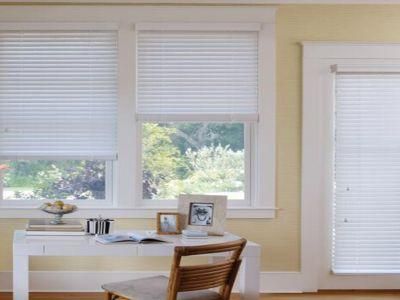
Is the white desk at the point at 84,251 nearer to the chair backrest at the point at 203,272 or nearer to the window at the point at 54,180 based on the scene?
the chair backrest at the point at 203,272

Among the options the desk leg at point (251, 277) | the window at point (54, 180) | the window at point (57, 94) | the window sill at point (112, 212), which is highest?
the window at point (57, 94)

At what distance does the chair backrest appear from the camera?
3.15 meters

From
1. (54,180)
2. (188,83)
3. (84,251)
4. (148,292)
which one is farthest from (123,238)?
(188,83)

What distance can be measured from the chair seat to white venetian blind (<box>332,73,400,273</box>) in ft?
6.78

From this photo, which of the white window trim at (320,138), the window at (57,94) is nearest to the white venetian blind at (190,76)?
the window at (57,94)

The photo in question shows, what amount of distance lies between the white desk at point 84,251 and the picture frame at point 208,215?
0.26 m

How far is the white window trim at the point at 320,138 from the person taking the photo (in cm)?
516

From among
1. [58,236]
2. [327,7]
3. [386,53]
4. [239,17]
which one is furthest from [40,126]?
[386,53]

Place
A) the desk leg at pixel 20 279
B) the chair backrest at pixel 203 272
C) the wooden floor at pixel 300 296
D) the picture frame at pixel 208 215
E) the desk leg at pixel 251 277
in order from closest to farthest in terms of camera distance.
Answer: the chair backrest at pixel 203 272 < the desk leg at pixel 20 279 < the desk leg at pixel 251 277 < the picture frame at pixel 208 215 < the wooden floor at pixel 300 296

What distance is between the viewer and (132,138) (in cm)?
509

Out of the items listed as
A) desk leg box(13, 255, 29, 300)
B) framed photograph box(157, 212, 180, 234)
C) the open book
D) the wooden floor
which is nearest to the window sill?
the wooden floor

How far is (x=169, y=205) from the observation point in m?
5.18

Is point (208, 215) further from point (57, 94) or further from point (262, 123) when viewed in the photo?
point (57, 94)

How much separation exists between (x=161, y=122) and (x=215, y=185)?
0.70 meters
